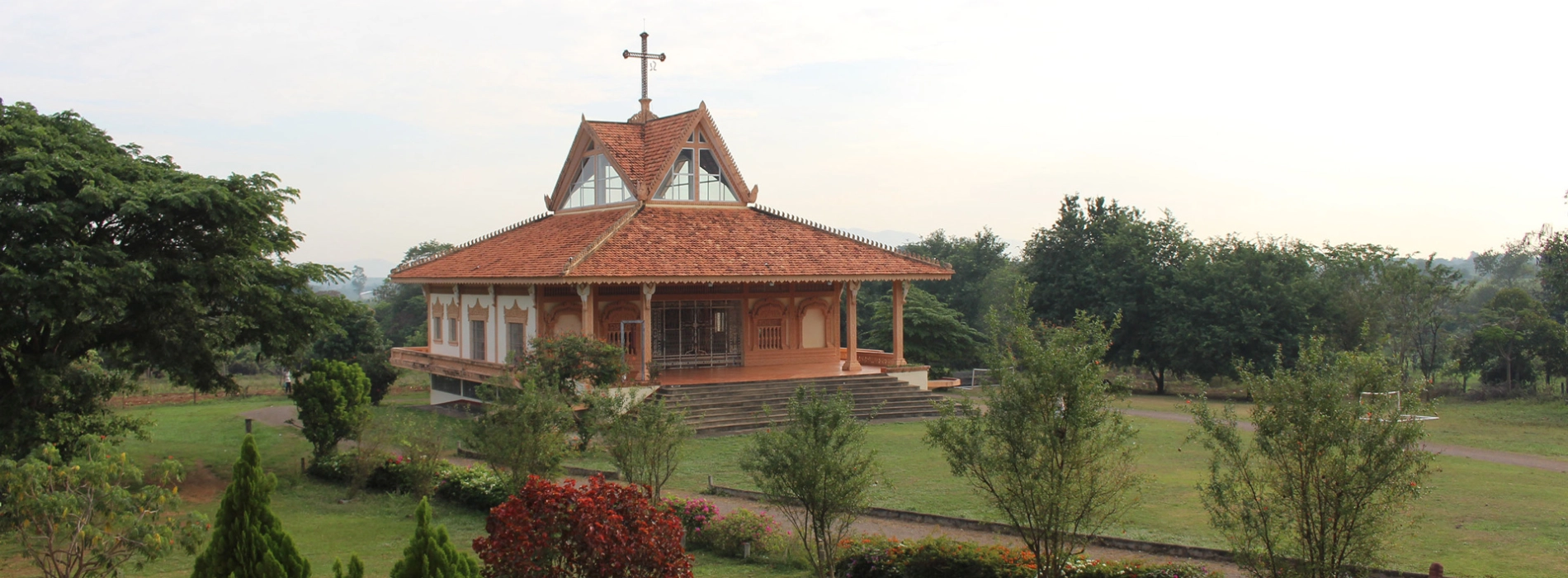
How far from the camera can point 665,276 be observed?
25.3 meters

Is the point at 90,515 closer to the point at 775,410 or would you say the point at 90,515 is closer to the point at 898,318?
the point at 775,410

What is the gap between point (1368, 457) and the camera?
940 centimetres

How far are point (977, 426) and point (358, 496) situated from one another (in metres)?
11.5

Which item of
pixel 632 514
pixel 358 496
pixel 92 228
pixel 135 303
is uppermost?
pixel 92 228

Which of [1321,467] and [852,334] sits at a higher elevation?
[852,334]

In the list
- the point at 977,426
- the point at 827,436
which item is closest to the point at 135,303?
the point at 827,436

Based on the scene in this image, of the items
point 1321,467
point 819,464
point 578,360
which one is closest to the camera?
point 1321,467

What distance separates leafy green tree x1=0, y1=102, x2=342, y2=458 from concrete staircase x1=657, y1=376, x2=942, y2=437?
8.35 meters

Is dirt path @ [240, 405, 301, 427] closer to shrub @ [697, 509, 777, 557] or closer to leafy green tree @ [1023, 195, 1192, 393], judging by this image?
shrub @ [697, 509, 777, 557]

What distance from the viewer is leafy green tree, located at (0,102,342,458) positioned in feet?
51.4

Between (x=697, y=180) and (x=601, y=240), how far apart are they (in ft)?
16.4

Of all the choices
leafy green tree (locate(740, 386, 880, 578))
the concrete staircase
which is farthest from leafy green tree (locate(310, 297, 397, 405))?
leafy green tree (locate(740, 386, 880, 578))

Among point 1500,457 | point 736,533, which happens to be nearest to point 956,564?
point 736,533

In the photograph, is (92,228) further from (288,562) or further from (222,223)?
(288,562)
